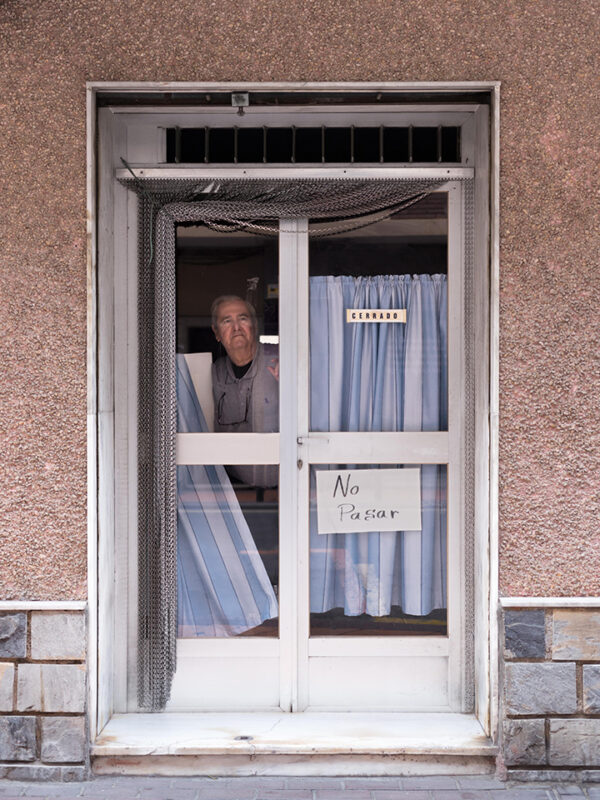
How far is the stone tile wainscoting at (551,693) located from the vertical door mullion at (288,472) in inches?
39.9

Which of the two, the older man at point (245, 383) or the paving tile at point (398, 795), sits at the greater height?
the older man at point (245, 383)

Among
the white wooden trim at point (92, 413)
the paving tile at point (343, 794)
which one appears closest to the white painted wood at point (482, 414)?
the paving tile at point (343, 794)

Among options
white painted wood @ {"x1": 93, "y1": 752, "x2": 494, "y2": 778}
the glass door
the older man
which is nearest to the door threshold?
white painted wood @ {"x1": 93, "y1": 752, "x2": 494, "y2": 778}

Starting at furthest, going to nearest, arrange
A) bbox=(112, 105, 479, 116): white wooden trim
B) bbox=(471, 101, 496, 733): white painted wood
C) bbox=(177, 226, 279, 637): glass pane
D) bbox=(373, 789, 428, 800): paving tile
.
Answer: bbox=(177, 226, 279, 637): glass pane → bbox=(112, 105, 479, 116): white wooden trim → bbox=(471, 101, 496, 733): white painted wood → bbox=(373, 789, 428, 800): paving tile

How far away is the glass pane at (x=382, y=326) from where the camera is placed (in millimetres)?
3801

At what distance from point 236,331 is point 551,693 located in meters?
2.17

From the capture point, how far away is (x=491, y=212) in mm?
3473

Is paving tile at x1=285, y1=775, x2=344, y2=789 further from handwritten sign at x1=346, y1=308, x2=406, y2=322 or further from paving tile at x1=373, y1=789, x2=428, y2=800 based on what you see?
handwritten sign at x1=346, y1=308, x2=406, y2=322

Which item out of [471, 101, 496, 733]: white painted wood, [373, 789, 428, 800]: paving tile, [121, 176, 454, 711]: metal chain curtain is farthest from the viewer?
[121, 176, 454, 711]: metal chain curtain

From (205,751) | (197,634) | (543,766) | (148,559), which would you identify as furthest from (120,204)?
(543,766)

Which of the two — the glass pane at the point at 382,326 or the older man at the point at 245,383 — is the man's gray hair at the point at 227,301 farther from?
the glass pane at the point at 382,326

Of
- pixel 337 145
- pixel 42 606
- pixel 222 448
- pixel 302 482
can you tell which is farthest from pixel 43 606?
pixel 337 145

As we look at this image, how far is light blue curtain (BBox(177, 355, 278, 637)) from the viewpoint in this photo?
386cm

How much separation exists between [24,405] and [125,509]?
71 centimetres
